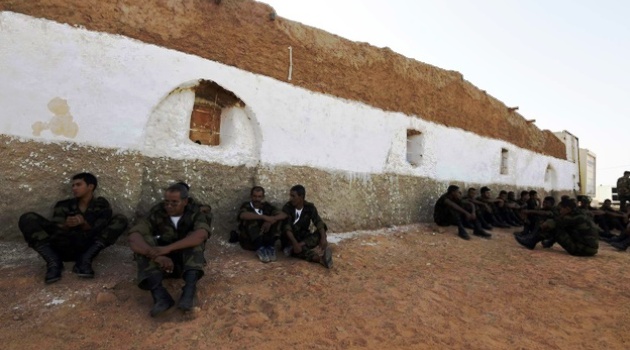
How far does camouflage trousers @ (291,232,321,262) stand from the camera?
445cm

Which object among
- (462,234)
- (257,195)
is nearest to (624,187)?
(462,234)

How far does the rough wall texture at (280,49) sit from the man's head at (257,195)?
1.78 meters

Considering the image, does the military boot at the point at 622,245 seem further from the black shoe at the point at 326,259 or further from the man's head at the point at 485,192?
the black shoe at the point at 326,259

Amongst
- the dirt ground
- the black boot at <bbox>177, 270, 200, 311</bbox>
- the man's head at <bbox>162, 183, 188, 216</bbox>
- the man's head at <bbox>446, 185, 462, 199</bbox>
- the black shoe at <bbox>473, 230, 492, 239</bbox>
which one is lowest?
the dirt ground

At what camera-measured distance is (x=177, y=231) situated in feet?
11.3

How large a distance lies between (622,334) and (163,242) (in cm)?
412

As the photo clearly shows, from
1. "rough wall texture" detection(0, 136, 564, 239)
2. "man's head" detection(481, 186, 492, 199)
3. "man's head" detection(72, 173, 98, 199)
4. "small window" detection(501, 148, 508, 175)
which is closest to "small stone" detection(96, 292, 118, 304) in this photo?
"man's head" detection(72, 173, 98, 199)

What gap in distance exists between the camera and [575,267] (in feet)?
16.3

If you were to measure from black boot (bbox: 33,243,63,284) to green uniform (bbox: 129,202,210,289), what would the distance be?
0.78m

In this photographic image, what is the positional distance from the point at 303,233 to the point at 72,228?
2.61 meters

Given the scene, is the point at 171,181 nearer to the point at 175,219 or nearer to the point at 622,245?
the point at 175,219

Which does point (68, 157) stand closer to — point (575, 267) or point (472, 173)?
point (575, 267)

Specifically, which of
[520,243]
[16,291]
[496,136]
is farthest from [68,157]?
[496,136]

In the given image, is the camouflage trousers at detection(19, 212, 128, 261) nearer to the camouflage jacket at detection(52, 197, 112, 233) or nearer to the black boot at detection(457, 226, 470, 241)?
the camouflage jacket at detection(52, 197, 112, 233)
